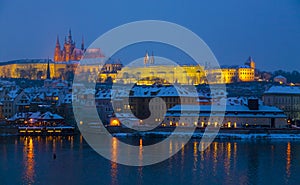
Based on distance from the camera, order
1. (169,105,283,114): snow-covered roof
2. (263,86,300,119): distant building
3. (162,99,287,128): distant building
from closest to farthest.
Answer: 1. (162,99,287,128): distant building
2. (169,105,283,114): snow-covered roof
3. (263,86,300,119): distant building

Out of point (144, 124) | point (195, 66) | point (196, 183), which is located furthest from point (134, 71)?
point (196, 183)

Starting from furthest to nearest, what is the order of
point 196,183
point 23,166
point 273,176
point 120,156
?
point 120,156
point 23,166
point 273,176
point 196,183

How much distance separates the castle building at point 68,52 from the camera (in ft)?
227

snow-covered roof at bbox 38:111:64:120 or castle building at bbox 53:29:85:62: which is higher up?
→ castle building at bbox 53:29:85:62

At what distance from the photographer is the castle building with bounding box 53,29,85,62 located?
69.2m

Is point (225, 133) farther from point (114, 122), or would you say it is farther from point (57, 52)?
point (57, 52)

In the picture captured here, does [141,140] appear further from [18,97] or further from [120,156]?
[18,97]

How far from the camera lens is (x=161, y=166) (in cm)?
1376

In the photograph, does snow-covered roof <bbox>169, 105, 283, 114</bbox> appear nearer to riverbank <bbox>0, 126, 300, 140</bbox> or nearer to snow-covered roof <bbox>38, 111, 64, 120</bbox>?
riverbank <bbox>0, 126, 300, 140</bbox>

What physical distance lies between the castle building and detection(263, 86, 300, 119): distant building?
4330 centimetres

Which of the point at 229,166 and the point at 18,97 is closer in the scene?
the point at 229,166

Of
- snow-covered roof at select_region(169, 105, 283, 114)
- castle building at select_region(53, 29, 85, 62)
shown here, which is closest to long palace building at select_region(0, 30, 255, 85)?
castle building at select_region(53, 29, 85, 62)

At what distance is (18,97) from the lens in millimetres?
28438

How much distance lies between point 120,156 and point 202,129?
23.2 feet
